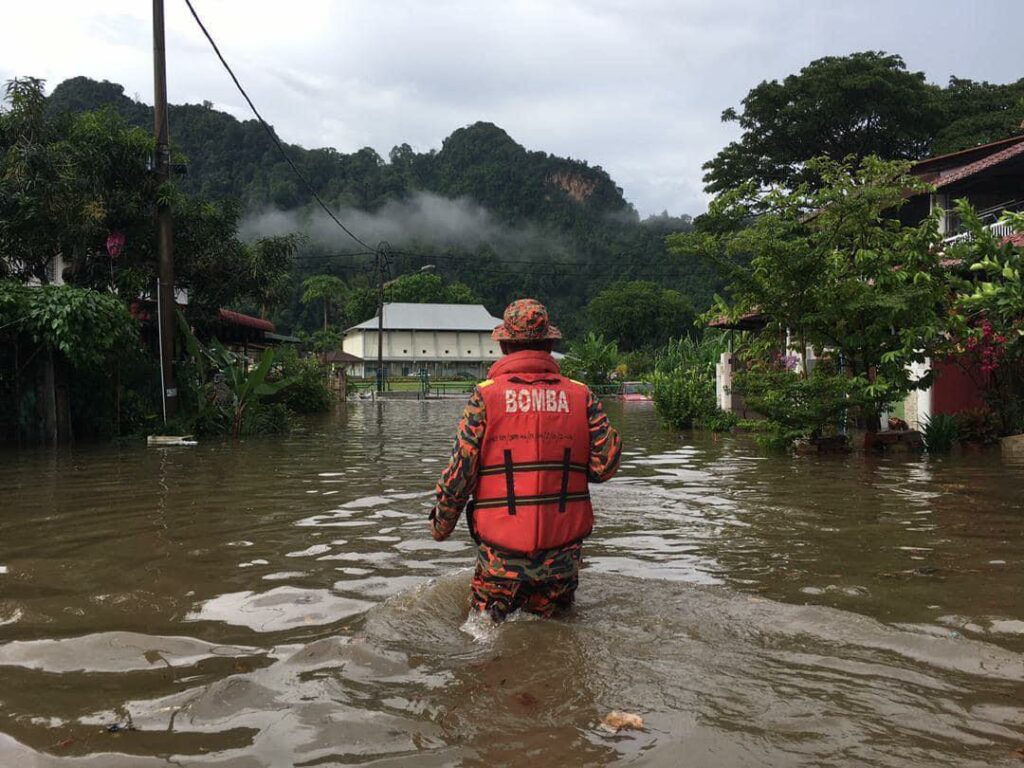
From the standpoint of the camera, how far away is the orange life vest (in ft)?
12.9

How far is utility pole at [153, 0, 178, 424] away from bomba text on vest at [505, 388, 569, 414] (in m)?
13.2

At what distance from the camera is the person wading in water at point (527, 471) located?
12.9ft

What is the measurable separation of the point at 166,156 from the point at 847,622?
1471cm

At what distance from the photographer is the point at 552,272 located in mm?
106750

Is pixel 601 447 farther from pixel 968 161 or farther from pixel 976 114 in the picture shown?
pixel 976 114

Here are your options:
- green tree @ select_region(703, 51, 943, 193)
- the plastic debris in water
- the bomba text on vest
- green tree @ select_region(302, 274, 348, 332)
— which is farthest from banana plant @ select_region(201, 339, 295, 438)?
green tree @ select_region(302, 274, 348, 332)

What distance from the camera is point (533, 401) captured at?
3959 millimetres

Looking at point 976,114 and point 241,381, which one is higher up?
point 976,114

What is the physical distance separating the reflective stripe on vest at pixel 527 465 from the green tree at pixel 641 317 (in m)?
72.8

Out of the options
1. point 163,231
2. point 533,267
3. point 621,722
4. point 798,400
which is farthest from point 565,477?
point 533,267

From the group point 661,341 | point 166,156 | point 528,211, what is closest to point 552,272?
point 528,211

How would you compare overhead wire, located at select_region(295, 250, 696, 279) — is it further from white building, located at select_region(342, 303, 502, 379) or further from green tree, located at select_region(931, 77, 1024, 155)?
green tree, located at select_region(931, 77, 1024, 155)

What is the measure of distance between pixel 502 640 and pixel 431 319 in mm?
77299

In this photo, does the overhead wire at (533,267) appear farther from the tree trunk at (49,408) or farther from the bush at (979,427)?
the bush at (979,427)
